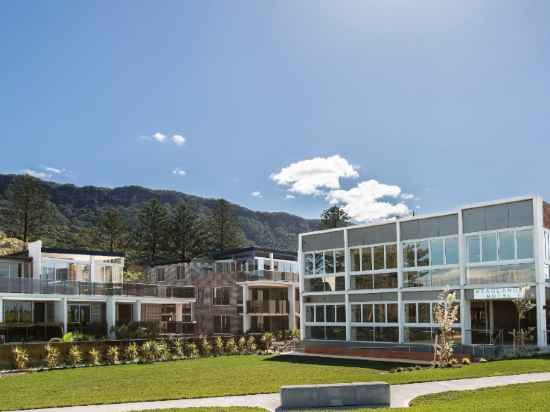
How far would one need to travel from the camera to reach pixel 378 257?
112 ft

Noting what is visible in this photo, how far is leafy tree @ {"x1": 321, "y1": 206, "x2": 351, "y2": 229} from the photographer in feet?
238

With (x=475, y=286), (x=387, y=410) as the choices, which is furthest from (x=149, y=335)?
(x=387, y=410)

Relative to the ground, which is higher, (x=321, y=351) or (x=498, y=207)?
(x=498, y=207)

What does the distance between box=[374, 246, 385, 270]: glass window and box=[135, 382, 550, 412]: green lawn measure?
1810cm

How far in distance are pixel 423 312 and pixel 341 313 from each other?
18.2 feet

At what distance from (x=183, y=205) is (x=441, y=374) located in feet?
195

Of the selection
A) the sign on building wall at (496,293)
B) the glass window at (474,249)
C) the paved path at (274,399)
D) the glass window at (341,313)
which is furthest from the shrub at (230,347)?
the paved path at (274,399)

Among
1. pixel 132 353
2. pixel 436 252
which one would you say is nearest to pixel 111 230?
pixel 132 353

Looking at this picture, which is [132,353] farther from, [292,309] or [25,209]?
[25,209]

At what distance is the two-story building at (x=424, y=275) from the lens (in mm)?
27484

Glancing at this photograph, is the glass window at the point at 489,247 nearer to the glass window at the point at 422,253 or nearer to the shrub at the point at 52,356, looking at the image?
the glass window at the point at 422,253

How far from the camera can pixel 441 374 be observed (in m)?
18.7

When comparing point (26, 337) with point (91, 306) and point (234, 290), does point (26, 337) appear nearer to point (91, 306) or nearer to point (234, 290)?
point (91, 306)

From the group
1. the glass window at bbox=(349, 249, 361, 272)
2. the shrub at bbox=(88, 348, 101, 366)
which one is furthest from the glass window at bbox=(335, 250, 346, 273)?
the shrub at bbox=(88, 348, 101, 366)
